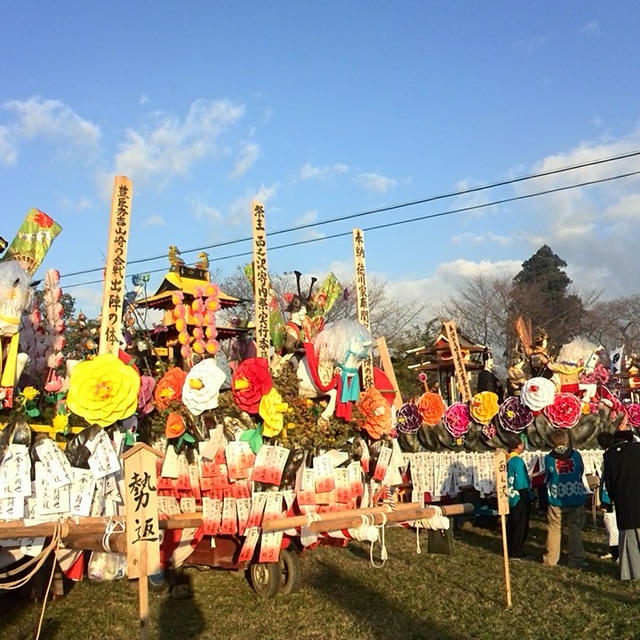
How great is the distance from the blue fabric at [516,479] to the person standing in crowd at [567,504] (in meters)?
0.72

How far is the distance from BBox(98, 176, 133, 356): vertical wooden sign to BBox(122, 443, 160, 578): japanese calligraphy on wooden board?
2.22 meters

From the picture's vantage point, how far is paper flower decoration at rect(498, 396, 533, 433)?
34.8 feet

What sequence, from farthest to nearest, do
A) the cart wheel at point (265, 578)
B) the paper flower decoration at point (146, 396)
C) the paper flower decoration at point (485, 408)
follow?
the paper flower decoration at point (485, 408), the cart wheel at point (265, 578), the paper flower decoration at point (146, 396)

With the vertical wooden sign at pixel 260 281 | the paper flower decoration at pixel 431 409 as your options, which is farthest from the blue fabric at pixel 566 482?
the vertical wooden sign at pixel 260 281

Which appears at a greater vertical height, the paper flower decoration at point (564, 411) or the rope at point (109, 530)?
the paper flower decoration at point (564, 411)

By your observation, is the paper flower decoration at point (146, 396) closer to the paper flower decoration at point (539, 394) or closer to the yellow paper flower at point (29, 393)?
the yellow paper flower at point (29, 393)

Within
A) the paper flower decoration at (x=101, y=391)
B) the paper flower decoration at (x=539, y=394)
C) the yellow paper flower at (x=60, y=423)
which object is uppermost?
the paper flower decoration at (x=539, y=394)

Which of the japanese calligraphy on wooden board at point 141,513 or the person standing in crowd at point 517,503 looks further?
the person standing in crowd at point 517,503

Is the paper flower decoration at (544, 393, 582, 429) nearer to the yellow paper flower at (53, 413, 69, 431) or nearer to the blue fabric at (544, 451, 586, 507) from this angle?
the blue fabric at (544, 451, 586, 507)

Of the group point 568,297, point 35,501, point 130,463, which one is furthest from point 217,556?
point 568,297

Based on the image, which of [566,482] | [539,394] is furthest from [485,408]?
[566,482]

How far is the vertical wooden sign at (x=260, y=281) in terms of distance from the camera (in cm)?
694

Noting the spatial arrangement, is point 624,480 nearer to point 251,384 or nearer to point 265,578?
point 265,578

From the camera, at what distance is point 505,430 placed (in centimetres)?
1079
